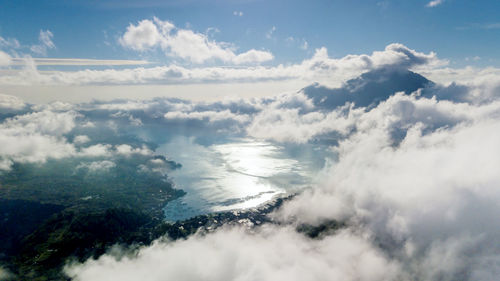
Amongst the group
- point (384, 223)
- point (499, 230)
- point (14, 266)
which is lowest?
point (14, 266)

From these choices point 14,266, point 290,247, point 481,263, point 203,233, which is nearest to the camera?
point 481,263

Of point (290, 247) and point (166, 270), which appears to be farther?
point (290, 247)

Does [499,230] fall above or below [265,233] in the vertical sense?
above

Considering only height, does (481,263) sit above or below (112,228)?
A: above

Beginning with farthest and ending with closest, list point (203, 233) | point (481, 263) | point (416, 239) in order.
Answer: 1. point (203, 233)
2. point (416, 239)
3. point (481, 263)

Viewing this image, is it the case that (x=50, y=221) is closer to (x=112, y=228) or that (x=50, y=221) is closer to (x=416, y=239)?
(x=112, y=228)

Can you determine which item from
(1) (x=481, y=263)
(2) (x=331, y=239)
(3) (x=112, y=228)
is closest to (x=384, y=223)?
(2) (x=331, y=239)

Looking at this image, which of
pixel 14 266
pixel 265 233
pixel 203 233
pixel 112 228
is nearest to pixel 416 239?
pixel 265 233

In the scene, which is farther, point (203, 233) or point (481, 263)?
point (203, 233)

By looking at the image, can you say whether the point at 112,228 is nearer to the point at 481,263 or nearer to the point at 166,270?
the point at 166,270
